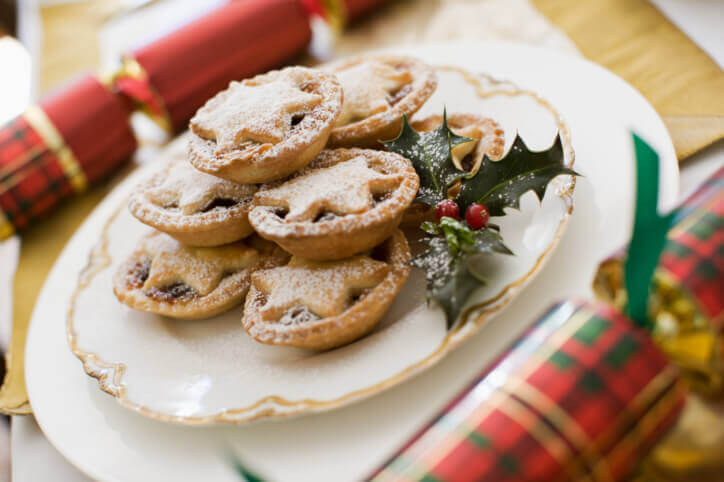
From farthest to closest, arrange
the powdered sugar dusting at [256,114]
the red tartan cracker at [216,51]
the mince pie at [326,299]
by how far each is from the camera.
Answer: the red tartan cracker at [216,51], the powdered sugar dusting at [256,114], the mince pie at [326,299]

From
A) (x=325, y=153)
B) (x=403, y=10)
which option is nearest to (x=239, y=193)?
(x=325, y=153)

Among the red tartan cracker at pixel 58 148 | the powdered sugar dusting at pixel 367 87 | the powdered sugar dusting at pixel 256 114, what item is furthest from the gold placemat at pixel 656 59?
the red tartan cracker at pixel 58 148

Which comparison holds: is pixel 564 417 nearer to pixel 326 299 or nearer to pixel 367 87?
pixel 326 299

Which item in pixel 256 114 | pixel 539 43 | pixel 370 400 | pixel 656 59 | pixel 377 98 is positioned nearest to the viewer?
pixel 370 400

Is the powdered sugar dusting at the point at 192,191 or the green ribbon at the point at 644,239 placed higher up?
the green ribbon at the point at 644,239

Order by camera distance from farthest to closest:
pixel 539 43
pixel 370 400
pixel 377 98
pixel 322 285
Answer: pixel 539 43 → pixel 377 98 → pixel 322 285 → pixel 370 400

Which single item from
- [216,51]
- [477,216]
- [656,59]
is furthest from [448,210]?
[216,51]

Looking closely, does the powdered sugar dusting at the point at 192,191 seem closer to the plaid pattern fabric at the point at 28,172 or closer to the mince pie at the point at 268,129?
the mince pie at the point at 268,129

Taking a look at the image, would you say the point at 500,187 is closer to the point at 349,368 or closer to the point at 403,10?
the point at 349,368
